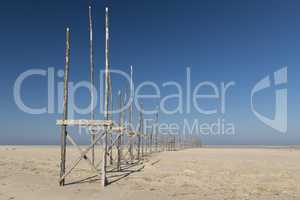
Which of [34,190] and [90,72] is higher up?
[90,72]

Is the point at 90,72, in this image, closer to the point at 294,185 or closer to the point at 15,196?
the point at 15,196

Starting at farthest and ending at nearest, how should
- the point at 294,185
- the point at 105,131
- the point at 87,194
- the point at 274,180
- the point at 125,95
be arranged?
the point at 125,95 < the point at 274,180 < the point at 294,185 < the point at 105,131 < the point at 87,194

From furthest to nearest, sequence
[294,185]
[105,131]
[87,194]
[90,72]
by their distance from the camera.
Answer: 1. [90,72]
2. [294,185]
3. [105,131]
4. [87,194]

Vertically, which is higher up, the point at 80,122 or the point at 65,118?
the point at 65,118

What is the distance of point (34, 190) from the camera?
1212cm

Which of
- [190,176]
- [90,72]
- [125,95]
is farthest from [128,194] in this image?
[125,95]

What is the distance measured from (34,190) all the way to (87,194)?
6.13 ft

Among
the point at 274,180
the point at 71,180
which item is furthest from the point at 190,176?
the point at 71,180

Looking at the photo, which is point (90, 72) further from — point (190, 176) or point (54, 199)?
point (54, 199)

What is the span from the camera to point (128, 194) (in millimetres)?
11812

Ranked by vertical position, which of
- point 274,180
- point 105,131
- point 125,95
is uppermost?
point 125,95

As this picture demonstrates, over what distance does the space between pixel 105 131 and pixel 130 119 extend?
44.1 ft

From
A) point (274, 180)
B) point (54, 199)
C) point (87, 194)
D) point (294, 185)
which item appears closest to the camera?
point (54, 199)

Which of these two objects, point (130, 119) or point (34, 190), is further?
point (130, 119)
